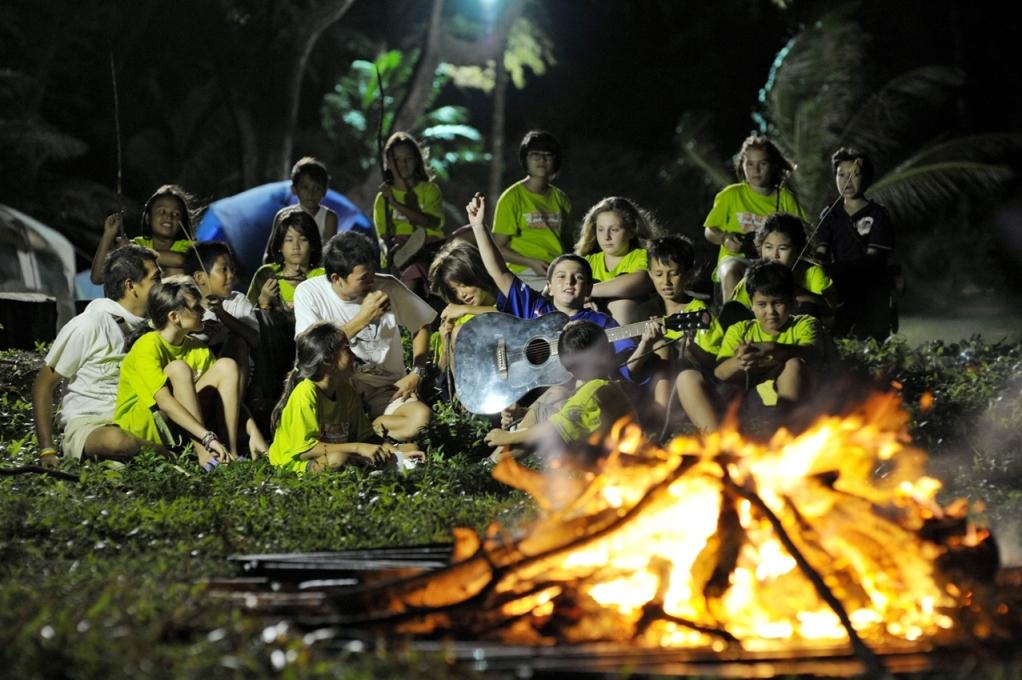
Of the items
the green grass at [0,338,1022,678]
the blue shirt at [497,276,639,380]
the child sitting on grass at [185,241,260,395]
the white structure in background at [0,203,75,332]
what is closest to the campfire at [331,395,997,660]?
the green grass at [0,338,1022,678]

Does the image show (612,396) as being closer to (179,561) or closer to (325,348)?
(325,348)

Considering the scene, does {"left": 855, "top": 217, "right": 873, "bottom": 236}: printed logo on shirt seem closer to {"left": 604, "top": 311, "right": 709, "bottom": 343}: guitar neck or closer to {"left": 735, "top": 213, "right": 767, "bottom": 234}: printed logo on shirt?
{"left": 735, "top": 213, "right": 767, "bottom": 234}: printed logo on shirt

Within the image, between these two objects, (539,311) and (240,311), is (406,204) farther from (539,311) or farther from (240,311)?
(539,311)

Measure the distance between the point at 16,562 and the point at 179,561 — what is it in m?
0.85

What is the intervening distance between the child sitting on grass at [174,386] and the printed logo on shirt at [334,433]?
70cm

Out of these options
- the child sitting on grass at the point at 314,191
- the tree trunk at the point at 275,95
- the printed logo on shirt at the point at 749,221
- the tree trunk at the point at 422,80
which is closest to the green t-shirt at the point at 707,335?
the printed logo on shirt at the point at 749,221

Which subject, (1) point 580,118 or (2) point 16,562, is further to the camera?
(1) point 580,118

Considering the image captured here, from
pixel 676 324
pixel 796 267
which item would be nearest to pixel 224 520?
pixel 676 324

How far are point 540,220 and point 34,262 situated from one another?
9113 millimetres

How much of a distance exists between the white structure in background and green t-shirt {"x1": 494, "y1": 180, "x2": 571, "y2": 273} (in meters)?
7.98

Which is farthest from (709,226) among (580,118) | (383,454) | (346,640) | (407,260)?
(580,118)

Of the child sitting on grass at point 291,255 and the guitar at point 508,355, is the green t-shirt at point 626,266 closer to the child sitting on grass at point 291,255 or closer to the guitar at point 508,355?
the guitar at point 508,355

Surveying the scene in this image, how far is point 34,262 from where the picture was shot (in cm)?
1839

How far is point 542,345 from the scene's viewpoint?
1002 centimetres
